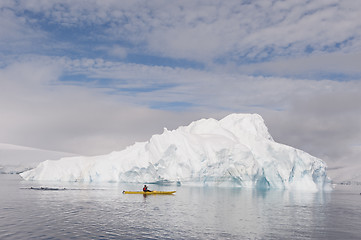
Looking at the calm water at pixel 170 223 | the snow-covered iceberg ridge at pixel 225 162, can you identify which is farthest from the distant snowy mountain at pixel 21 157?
the calm water at pixel 170 223

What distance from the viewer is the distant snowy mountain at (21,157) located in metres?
142

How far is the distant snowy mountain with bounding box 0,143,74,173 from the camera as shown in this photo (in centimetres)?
14200

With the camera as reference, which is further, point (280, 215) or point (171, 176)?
point (171, 176)

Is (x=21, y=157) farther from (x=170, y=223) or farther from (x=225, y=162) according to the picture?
(x=170, y=223)

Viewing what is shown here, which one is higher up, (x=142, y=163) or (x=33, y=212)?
(x=142, y=163)

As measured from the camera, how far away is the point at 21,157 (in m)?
144

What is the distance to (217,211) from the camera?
28.0 m

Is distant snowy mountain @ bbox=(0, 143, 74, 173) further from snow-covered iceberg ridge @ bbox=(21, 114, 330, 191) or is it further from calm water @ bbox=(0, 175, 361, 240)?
calm water @ bbox=(0, 175, 361, 240)

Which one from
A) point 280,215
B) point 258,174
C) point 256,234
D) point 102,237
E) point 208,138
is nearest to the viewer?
point 102,237

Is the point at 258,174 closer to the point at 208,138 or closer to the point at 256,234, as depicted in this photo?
the point at 208,138

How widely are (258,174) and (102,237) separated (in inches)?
1815

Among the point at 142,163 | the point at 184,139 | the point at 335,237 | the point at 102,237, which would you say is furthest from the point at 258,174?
the point at 102,237

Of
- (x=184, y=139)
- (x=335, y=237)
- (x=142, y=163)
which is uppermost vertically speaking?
(x=184, y=139)

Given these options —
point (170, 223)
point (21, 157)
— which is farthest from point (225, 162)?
point (21, 157)
